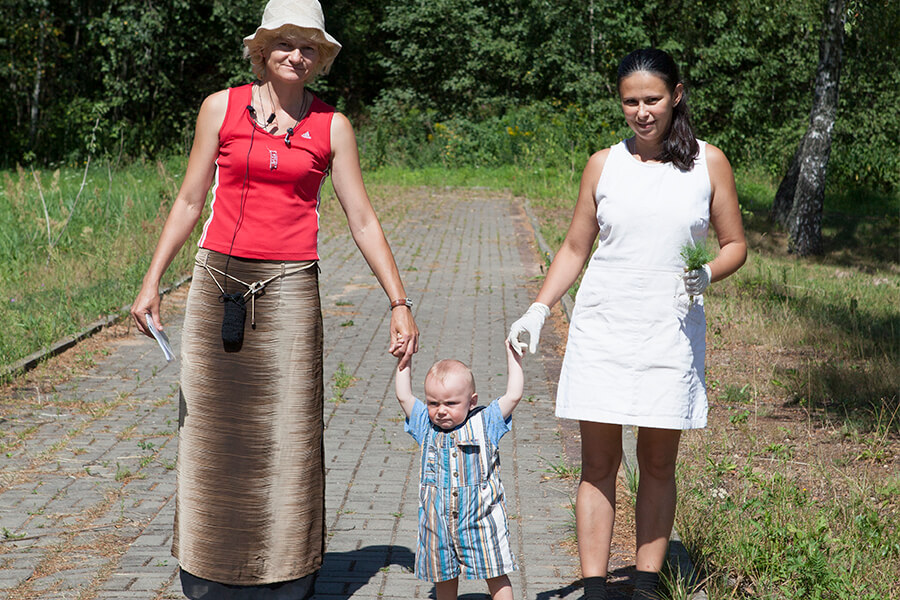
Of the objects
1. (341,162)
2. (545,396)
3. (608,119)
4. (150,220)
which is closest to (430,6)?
A: (608,119)

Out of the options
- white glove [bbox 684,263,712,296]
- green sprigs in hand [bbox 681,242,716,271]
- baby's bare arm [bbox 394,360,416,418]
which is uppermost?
green sprigs in hand [bbox 681,242,716,271]

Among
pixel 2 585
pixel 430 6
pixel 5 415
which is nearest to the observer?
pixel 2 585

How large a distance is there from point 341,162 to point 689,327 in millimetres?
1435

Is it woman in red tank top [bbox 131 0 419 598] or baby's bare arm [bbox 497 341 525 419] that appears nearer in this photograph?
baby's bare arm [bbox 497 341 525 419]

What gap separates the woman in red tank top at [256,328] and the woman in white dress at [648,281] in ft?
2.25

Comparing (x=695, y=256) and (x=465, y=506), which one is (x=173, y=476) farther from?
(x=695, y=256)

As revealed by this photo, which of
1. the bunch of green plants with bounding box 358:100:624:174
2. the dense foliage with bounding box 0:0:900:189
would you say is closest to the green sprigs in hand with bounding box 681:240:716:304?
the bunch of green plants with bounding box 358:100:624:174

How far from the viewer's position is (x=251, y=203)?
12.1 ft

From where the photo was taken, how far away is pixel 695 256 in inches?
134

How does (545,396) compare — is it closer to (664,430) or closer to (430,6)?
(664,430)

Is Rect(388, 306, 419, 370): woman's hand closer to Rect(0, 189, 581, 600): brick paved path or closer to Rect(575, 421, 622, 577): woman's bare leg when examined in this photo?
Rect(575, 421, 622, 577): woman's bare leg

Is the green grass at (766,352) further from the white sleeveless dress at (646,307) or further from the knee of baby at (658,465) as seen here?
the white sleeveless dress at (646,307)

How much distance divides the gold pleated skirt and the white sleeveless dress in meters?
1.07

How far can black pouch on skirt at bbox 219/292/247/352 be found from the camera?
148 inches
